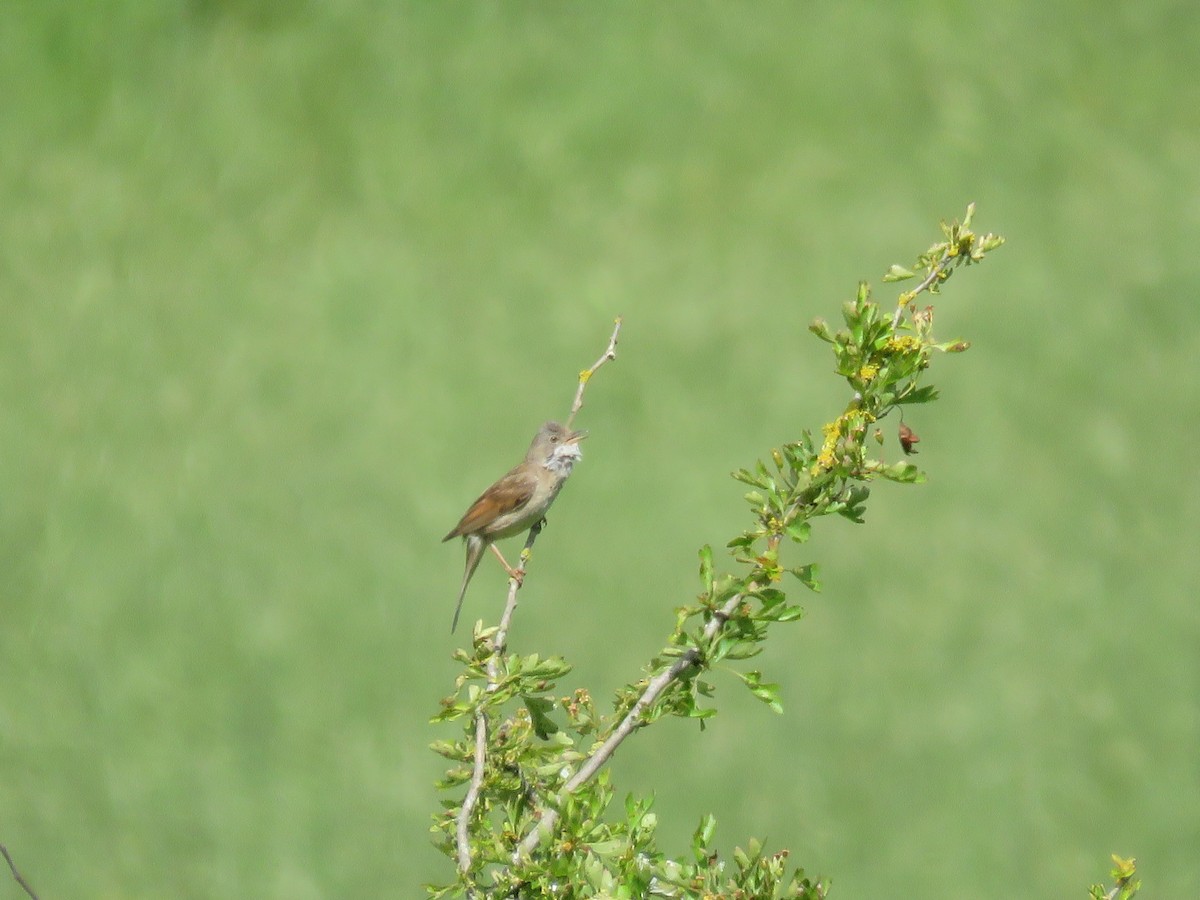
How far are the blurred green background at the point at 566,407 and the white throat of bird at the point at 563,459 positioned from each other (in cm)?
77

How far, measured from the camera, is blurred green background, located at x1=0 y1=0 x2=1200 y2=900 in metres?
6.17

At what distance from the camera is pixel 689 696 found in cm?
332

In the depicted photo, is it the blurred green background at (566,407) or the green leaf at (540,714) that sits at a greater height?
the blurred green background at (566,407)

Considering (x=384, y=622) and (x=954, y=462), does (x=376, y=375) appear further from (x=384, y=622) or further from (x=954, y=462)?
(x=954, y=462)

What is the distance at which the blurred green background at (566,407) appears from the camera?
6172 millimetres

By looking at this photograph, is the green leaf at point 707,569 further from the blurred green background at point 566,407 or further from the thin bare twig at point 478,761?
the blurred green background at point 566,407

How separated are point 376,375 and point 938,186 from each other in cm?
280

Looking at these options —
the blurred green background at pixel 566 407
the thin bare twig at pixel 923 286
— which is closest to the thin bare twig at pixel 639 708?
the thin bare twig at pixel 923 286

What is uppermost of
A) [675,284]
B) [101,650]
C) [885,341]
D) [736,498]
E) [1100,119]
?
[1100,119]

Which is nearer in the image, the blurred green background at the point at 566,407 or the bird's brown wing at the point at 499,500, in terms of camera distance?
the bird's brown wing at the point at 499,500

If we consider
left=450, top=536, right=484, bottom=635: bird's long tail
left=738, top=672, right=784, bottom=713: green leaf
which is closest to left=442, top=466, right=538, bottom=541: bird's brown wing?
left=450, top=536, right=484, bottom=635: bird's long tail

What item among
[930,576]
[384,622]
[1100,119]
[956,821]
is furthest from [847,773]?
[1100,119]

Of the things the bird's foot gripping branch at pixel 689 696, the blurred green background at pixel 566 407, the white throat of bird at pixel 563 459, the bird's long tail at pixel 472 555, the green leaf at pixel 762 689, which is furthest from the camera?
the blurred green background at pixel 566 407

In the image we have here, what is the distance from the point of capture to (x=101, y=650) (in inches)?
254
